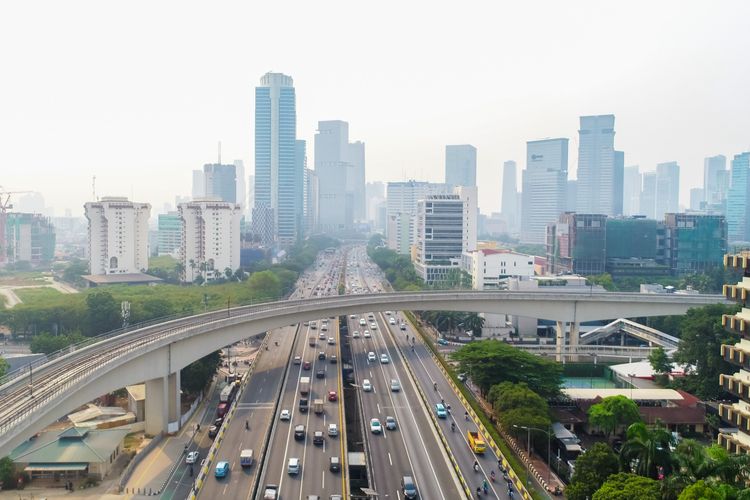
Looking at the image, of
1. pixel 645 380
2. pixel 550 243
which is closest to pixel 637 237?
pixel 550 243

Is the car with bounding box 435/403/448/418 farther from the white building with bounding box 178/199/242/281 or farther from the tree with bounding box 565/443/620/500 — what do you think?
the white building with bounding box 178/199/242/281

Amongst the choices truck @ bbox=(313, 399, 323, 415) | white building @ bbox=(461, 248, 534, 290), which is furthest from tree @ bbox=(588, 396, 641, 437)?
white building @ bbox=(461, 248, 534, 290)

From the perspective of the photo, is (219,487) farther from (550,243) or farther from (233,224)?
(550,243)

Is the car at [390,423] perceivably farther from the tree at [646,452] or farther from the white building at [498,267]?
the white building at [498,267]

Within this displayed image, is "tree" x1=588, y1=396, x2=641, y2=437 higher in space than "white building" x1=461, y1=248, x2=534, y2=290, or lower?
lower

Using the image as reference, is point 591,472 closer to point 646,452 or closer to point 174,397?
point 646,452

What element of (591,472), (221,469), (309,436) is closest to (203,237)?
(309,436)

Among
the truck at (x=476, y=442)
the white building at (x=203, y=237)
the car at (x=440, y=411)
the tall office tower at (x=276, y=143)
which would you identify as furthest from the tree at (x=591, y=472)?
the tall office tower at (x=276, y=143)
